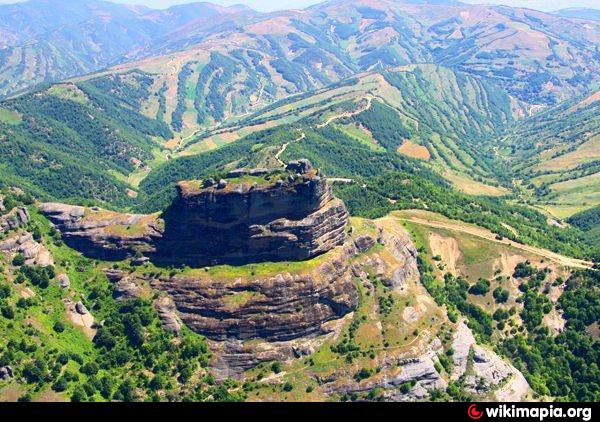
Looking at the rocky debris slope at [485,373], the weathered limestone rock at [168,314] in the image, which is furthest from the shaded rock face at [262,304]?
the rocky debris slope at [485,373]

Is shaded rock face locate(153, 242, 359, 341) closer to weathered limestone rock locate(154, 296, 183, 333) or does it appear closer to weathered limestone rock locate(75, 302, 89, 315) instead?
weathered limestone rock locate(154, 296, 183, 333)

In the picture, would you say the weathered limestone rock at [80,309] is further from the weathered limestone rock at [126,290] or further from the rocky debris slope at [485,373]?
the rocky debris slope at [485,373]

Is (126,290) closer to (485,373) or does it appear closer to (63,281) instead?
(63,281)
